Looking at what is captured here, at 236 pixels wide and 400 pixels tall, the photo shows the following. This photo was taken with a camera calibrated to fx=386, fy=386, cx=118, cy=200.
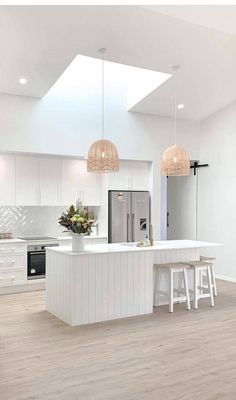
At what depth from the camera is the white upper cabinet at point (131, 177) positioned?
23.9 feet

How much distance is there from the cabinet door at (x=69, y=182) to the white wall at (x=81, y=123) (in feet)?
1.08

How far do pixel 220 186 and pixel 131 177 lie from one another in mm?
1792

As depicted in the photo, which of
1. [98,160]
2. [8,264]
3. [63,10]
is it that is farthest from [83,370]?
[63,10]

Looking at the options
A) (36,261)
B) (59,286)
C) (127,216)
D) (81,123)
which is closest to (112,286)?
(59,286)

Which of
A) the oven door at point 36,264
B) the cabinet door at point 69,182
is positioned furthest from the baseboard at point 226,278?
the oven door at point 36,264

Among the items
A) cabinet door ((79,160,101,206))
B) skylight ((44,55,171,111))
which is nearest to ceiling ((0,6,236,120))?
skylight ((44,55,171,111))

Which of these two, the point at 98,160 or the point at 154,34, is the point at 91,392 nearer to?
the point at 98,160

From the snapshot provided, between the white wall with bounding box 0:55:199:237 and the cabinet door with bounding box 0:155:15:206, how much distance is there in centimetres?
30

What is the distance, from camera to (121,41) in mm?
4984

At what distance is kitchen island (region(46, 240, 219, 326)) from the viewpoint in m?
4.62

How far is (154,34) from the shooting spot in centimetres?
491

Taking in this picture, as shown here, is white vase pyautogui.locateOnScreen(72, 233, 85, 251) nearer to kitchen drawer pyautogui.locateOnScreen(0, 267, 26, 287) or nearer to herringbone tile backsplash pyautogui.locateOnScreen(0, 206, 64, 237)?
kitchen drawer pyautogui.locateOnScreen(0, 267, 26, 287)

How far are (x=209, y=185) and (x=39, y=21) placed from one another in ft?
15.9

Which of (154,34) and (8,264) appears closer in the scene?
(154,34)
